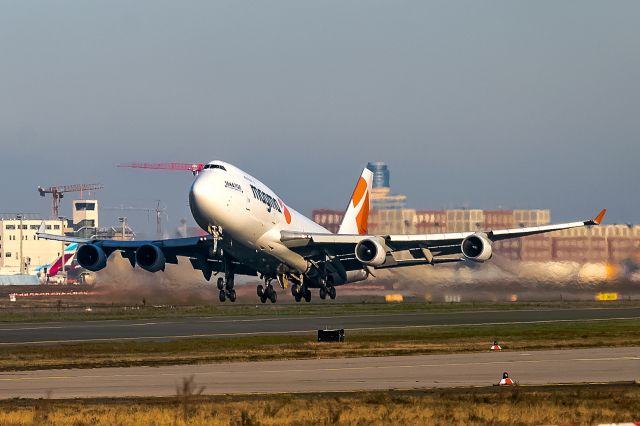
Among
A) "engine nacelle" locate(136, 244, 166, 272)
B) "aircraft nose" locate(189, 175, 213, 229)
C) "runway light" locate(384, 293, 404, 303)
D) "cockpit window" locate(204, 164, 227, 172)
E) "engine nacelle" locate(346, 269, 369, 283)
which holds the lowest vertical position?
"runway light" locate(384, 293, 404, 303)

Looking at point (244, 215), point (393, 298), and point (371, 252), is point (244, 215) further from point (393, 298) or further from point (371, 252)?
point (393, 298)

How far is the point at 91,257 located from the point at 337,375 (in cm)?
4025

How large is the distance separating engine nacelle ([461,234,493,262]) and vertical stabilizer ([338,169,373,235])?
15.1m

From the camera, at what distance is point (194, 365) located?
143 feet

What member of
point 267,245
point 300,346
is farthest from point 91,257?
point 300,346

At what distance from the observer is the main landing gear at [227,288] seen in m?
72.1

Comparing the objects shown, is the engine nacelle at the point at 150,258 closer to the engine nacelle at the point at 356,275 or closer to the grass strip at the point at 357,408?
the engine nacelle at the point at 356,275

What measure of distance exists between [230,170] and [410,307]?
93.3 ft

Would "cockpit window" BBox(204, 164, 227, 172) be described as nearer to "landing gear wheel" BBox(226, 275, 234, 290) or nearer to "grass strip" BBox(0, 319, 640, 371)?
"grass strip" BBox(0, 319, 640, 371)

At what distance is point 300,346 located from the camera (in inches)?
2031

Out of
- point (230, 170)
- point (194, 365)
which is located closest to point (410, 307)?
point (230, 170)

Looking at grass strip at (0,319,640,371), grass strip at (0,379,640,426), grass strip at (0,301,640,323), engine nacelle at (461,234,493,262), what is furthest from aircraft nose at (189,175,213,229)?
grass strip at (0,379,640,426)

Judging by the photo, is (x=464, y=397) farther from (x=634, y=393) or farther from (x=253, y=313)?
(x=253, y=313)

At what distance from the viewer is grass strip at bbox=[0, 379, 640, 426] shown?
2675 cm
